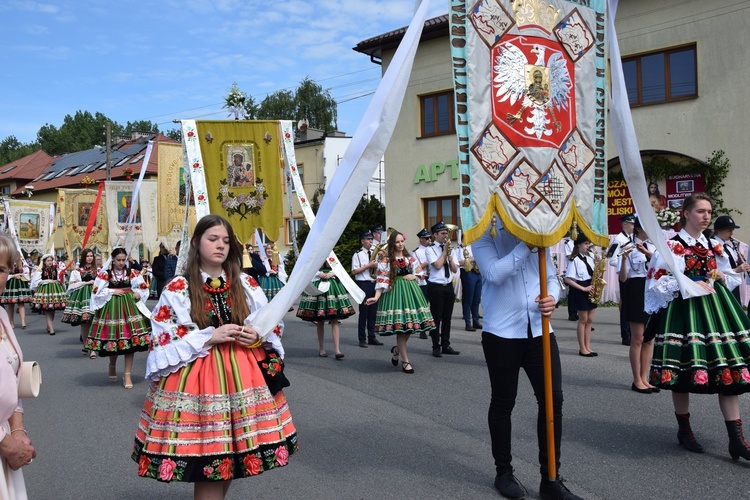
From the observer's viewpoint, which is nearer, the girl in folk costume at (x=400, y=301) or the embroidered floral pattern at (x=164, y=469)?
the embroidered floral pattern at (x=164, y=469)

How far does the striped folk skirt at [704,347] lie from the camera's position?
4793 millimetres

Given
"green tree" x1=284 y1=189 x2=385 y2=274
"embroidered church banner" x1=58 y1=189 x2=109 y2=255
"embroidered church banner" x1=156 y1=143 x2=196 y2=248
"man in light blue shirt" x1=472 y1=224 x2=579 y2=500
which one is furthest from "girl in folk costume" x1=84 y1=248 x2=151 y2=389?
"green tree" x1=284 y1=189 x2=385 y2=274

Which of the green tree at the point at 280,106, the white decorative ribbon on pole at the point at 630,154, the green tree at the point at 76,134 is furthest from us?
the green tree at the point at 76,134

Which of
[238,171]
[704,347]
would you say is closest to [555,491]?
[704,347]

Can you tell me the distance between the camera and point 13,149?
8875 cm

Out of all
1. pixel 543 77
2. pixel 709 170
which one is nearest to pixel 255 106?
pixel 709 170

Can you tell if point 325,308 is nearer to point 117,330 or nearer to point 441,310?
point 441,310

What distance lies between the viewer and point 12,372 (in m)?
2.62

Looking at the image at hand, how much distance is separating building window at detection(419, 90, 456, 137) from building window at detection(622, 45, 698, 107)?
537 centimetres

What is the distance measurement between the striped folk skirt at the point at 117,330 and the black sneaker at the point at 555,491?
6.07 metres

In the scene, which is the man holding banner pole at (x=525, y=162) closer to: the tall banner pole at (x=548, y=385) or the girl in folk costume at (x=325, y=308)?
the tall banner pole at (x=548, y=385)

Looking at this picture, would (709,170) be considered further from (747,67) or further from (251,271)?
(251,271)

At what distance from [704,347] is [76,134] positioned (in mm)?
90385

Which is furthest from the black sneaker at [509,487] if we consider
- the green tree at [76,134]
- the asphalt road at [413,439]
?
the green tree at [76,134]
